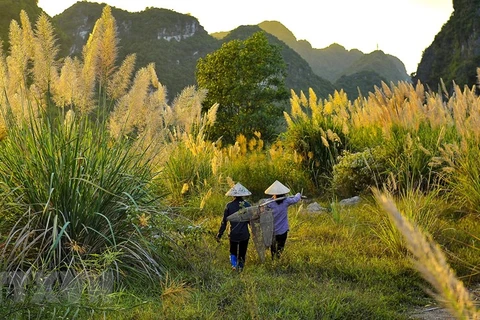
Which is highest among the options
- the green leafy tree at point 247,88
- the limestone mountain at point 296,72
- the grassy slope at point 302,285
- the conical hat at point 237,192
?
the limestone mountain at point 296,72

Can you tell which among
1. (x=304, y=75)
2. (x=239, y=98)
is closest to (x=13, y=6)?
(x=239, y=98)

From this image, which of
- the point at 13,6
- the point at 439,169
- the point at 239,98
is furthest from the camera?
the point at 13,6

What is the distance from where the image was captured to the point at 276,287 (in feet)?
15.3

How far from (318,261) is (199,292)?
1625 millimetres

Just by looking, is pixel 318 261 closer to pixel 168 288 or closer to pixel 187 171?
pixel 168 288

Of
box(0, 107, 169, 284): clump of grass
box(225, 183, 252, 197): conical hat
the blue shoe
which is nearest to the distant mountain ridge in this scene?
box(225, 183, 252, 197): conical hat

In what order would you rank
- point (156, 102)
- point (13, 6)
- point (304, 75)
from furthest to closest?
point (304, 75) → point (13, 6) → point (156, 102)

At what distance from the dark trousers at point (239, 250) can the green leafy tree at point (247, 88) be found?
16.3m

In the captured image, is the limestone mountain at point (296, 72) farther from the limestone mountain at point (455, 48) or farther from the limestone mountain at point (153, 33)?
the limestone mountain at point (455, 48)

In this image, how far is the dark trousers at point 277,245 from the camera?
19.1 ft

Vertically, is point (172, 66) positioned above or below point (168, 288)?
above

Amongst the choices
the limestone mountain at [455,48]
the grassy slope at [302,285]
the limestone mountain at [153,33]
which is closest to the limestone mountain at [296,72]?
the limestone mountain at [153,33]

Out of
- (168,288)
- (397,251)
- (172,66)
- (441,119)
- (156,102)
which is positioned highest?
(172,66)

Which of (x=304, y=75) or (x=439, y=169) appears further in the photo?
(x=304, y=75)
